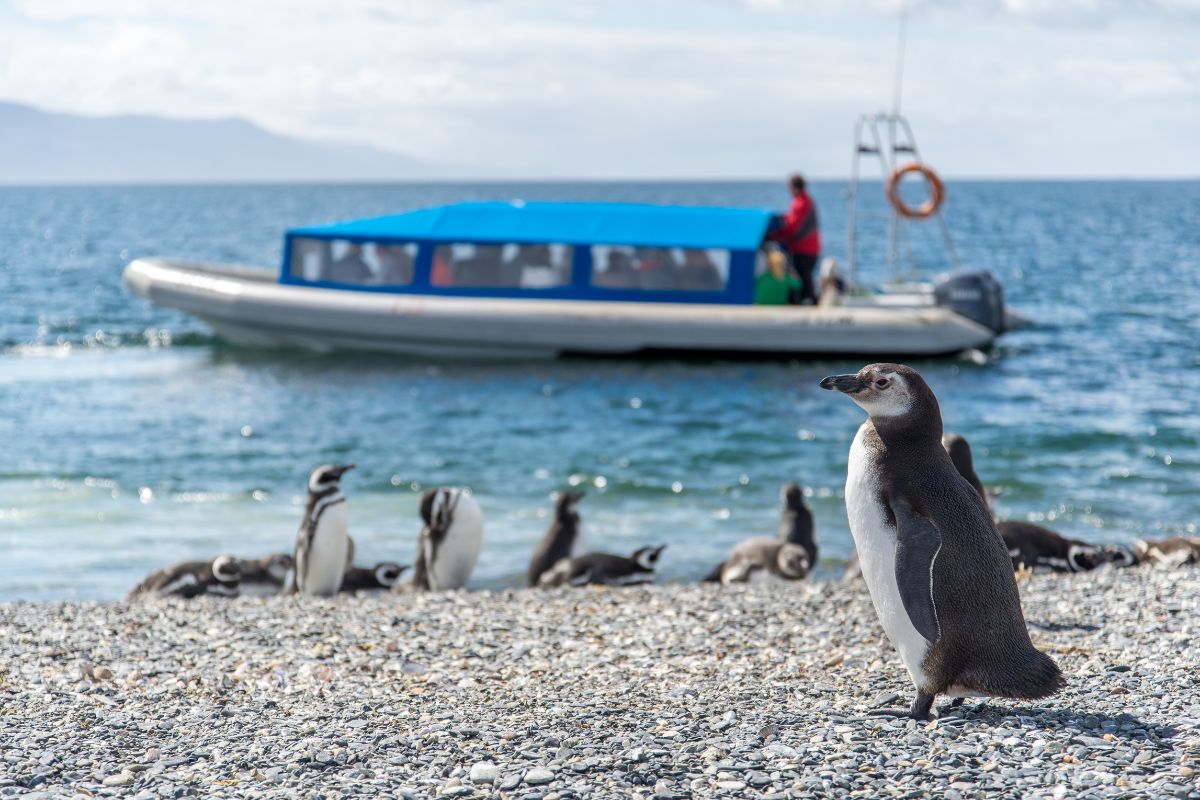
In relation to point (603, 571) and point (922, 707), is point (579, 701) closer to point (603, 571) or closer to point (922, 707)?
point (922, 707)

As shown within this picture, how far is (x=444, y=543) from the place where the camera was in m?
9.09

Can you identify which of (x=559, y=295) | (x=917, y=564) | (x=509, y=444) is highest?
(x=559, y=295)

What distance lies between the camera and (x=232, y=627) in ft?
23.4

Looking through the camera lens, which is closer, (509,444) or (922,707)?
(922,707)

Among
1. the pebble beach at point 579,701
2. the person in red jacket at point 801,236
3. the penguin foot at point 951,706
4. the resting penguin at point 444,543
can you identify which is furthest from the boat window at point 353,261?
the penguin foot at point 951,706

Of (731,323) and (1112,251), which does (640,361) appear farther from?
(1112,251)

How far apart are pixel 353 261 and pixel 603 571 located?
39.9 ft

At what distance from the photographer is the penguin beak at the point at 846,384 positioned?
4.62m

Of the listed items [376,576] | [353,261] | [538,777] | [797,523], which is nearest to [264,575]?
[376,576]

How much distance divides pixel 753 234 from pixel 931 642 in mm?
14300

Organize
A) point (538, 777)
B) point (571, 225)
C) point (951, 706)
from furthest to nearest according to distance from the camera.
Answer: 1. point (571, 225)
2. point (951, 706)
3. point (538, 777)

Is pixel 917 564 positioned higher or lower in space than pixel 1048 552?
higher

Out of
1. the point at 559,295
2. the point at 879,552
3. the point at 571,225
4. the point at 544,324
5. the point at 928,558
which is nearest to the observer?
the point at 928,558

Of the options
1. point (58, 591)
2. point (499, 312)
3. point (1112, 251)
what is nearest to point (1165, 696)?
point (58, 591)
